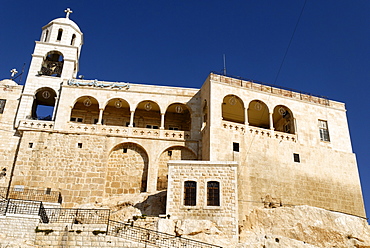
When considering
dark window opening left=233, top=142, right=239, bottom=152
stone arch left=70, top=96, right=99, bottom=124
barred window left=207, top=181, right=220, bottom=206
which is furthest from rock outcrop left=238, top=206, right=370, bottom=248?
stone arch left=70, top=96, right=99, bottom=124

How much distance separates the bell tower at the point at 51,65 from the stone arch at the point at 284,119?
17.7 m

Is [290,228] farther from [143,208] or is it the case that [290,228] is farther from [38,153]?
[38,153]

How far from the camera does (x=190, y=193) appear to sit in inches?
848

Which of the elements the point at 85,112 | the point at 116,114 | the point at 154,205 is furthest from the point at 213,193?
the point at 85,112

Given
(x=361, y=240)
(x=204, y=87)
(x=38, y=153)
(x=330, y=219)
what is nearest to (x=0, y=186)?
(x=38, y=153)

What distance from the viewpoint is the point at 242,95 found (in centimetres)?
2911

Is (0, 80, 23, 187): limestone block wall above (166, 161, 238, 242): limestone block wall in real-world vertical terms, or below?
above

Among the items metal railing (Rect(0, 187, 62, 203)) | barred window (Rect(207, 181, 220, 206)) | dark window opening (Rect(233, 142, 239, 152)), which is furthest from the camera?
dark window opening (Rect(233, 142, 239, 152))

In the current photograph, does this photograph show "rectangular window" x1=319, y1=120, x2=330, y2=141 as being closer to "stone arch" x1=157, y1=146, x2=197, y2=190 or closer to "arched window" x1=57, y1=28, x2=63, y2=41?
"stone arch" x1=157, y1=146, x2=197, y2=190

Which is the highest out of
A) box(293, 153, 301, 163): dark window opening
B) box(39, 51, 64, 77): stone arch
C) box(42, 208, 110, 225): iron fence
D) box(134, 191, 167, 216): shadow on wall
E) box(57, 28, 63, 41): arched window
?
box(57, 28, 63, 41): arched window

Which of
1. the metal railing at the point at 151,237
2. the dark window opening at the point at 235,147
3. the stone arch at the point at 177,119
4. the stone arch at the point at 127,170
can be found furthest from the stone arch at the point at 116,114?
the metal railing at the point at 151,237

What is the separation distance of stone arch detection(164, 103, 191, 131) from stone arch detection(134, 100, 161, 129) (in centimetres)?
79

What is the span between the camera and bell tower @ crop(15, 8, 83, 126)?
97.4ft

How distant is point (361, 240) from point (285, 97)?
41.5 feet
